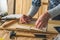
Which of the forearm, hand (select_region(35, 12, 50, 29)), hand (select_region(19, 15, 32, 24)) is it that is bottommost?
the forearm

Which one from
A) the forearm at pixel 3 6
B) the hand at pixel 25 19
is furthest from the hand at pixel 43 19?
the forearm at pixel 3 6

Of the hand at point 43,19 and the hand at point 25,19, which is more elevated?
the hand at point 43,19

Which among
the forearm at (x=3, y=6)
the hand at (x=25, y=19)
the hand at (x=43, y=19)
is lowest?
the forearm at (x=3, y=6)

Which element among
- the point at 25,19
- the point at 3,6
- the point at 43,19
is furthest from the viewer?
the point at 3,6

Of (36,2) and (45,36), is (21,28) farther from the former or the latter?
(36,2)

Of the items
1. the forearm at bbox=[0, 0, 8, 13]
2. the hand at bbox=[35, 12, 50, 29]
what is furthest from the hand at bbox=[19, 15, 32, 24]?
the forearm at bbox=[0, 0, 8, 13]

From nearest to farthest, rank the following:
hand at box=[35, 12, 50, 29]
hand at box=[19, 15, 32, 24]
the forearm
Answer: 1. hand at box=[35, 12, 50, 29]
2. hand at box=[19, 15, 32, 24]
3. the forearm

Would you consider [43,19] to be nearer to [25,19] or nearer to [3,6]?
[25,19]

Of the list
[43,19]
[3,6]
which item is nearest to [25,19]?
[43,19]

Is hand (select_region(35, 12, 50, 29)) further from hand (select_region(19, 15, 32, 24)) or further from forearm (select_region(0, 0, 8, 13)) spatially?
forearm (select_region(0, 0, 8, 13))

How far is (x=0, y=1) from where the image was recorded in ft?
10.4

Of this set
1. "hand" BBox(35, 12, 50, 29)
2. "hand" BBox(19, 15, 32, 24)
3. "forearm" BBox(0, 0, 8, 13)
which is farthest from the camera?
"forearm" BBox(0, 0, 8, 13)

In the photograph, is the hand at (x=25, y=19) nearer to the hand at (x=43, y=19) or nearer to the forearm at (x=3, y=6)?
the hand at (x=43, y=19)

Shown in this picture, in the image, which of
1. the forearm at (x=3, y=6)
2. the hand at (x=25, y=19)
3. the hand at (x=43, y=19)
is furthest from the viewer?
the forearm at (x=3, y=6)
